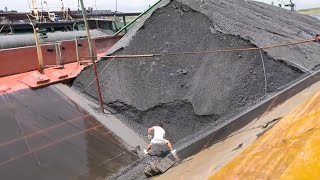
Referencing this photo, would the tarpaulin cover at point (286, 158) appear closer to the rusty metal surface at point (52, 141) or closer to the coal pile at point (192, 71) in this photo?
the coal pile at point (192, 71)

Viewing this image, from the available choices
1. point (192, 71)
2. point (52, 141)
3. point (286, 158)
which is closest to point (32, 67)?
point (52, 141)

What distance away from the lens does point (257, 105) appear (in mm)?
7191

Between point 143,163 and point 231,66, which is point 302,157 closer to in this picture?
point 143,163

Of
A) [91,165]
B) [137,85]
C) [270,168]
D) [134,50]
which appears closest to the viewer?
[270,168]

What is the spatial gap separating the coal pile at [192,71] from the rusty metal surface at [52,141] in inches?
37.3

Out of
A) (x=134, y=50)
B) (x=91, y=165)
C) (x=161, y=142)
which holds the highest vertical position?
(x=134, y=50)

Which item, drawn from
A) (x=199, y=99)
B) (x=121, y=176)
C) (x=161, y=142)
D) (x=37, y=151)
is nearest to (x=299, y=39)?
(x=199, y=99)

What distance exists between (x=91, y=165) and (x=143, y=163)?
1.05m

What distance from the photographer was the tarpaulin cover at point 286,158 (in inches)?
101

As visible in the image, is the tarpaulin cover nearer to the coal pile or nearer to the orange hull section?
the coal pile

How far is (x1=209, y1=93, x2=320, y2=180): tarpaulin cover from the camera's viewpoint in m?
2.57

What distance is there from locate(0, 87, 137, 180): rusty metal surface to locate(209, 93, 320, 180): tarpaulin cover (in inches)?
160

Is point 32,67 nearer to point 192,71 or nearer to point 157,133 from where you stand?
point 192,71

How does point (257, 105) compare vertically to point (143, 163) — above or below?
above
